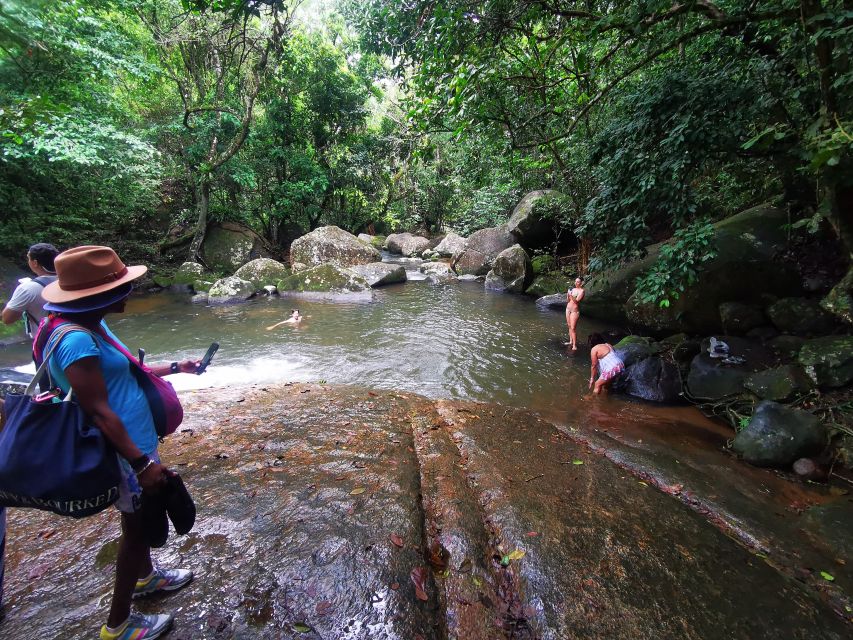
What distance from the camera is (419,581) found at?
2246mm

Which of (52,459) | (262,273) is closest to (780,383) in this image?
(52,459)

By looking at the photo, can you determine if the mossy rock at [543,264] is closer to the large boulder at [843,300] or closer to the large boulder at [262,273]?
the large boulder at [843,300]

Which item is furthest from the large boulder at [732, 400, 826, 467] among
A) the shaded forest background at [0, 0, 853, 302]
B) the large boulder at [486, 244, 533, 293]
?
the large boulder at [486, 244, 533, 293]

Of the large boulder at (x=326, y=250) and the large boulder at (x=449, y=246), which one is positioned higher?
the large boulder at (x=449, y=246)

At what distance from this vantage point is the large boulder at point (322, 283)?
1358 cm

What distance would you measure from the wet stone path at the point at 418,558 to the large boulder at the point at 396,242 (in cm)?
2404

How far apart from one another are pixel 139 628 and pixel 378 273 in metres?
13.7

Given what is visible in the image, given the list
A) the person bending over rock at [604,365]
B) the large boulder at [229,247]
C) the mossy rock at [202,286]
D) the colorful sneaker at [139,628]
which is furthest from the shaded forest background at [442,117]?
the colorful sneaker at [139,628]

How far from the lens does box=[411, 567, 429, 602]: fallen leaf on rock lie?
7.08 feet

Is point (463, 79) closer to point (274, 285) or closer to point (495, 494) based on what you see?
point (495, 494)

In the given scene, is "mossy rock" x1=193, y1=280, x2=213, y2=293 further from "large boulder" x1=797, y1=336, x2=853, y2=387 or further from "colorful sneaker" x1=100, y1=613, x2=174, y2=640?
"large boulder" x1=797, y1=336, x2=853, y2=387

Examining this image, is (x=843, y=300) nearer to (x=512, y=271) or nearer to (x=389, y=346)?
(x=389, y=346)

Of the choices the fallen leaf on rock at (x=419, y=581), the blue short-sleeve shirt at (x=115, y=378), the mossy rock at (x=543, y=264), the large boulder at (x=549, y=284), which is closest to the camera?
the blue short-sleeve shirt at (x=115, y=378)

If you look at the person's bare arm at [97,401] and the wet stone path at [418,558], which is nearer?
the person's bare arm at [97,401]
